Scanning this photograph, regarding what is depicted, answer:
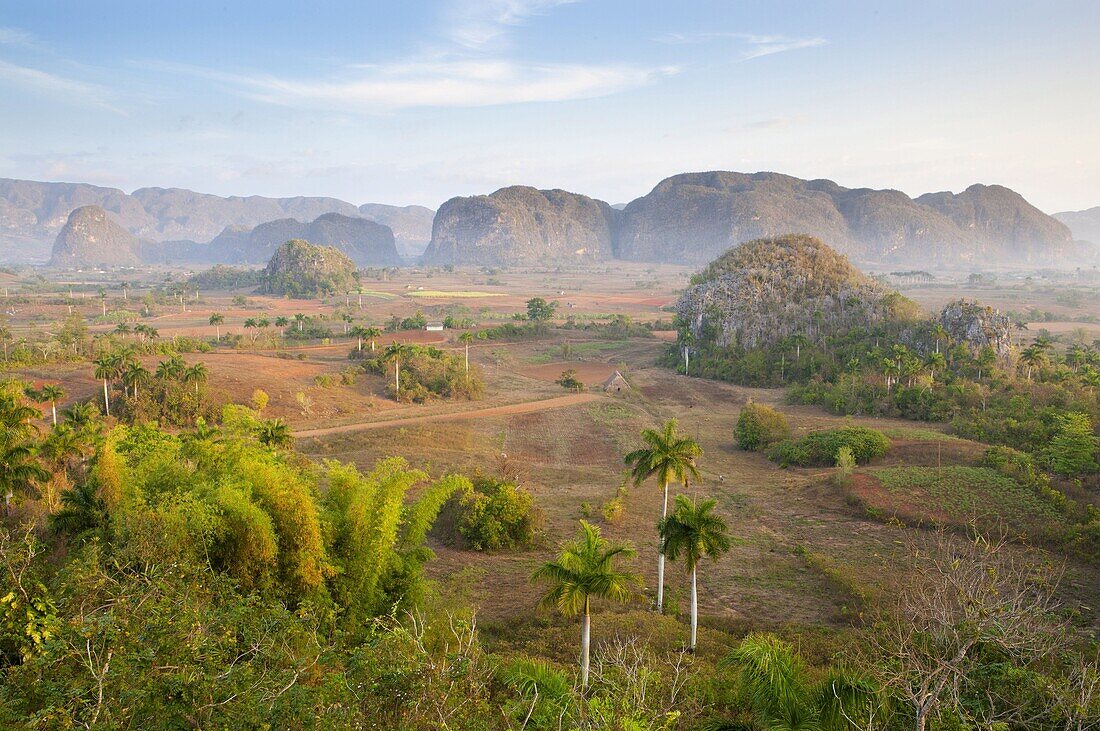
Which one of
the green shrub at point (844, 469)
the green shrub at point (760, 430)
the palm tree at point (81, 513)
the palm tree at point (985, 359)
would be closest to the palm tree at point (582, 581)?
the palm tree at point (81, 513)

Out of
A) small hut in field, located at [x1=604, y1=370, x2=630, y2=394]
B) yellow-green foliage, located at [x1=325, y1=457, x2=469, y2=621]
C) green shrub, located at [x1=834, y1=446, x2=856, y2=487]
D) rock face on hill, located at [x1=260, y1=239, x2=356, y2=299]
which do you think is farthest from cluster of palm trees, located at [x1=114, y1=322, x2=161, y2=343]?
rock face on hill, located at [x1=260, y1=239, x2=356, y2=299]

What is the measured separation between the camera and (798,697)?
9789 millimetres

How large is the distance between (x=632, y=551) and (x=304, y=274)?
167 meters

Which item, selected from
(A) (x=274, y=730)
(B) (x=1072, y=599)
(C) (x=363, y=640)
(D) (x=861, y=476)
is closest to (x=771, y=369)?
(D) (x=861, y=476)

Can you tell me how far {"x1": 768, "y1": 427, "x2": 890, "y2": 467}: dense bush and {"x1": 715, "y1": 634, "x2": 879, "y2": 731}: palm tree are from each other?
31696 mm

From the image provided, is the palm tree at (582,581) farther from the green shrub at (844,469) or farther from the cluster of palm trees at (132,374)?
the cluster of palm trees at (132,374)

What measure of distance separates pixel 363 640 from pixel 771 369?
62.9 m

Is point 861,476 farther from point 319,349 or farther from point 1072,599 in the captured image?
point 319,349

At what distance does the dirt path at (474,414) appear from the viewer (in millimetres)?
44844

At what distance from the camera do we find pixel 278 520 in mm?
13266

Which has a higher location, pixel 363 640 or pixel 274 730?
pixel 274 730

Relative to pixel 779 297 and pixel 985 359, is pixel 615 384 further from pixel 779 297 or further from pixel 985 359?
pixel 985 359

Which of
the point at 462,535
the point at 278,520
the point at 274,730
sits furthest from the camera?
the point at 462,535

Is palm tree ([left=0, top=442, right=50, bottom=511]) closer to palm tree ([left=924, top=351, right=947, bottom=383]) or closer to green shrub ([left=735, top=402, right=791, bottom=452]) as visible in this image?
green shrub ([left=735, top=402, right=791, bottom=452])
